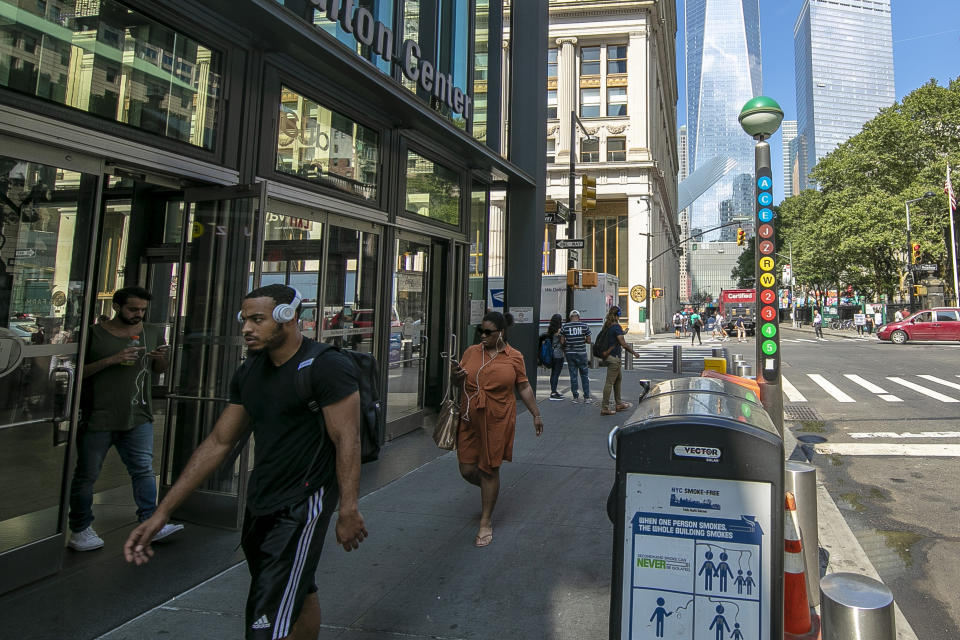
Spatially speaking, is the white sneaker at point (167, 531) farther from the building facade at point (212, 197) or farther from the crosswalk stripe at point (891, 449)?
the crosswalk stripe at point (891, 449)

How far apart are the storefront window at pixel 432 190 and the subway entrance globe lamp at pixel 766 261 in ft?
14.0

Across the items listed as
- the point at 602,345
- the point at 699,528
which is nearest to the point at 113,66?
the point at 699,528

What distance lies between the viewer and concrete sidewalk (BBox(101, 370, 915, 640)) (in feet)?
10.3

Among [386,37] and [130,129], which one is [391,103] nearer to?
[386,37]

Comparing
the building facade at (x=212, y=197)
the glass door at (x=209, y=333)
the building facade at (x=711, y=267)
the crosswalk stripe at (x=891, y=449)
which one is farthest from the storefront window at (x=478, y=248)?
the building facade at (x=711, y=267)

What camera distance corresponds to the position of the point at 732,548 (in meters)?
2.20

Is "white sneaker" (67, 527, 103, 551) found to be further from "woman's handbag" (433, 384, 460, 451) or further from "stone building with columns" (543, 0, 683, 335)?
"stone building with columns" (543, 0, 683, 335)

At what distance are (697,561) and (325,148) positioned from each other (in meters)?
5.52

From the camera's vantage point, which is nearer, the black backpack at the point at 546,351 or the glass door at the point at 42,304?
the glass door at the point at 42,304

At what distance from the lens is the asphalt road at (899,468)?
380cm

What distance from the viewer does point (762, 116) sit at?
6.93m

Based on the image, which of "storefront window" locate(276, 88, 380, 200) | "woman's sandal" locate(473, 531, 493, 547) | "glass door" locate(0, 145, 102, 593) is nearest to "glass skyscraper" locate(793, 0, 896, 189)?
"storefront window" locate(276, 88, 380, 200)

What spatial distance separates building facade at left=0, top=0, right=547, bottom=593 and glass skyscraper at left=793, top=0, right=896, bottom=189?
131m

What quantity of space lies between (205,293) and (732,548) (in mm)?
4416
